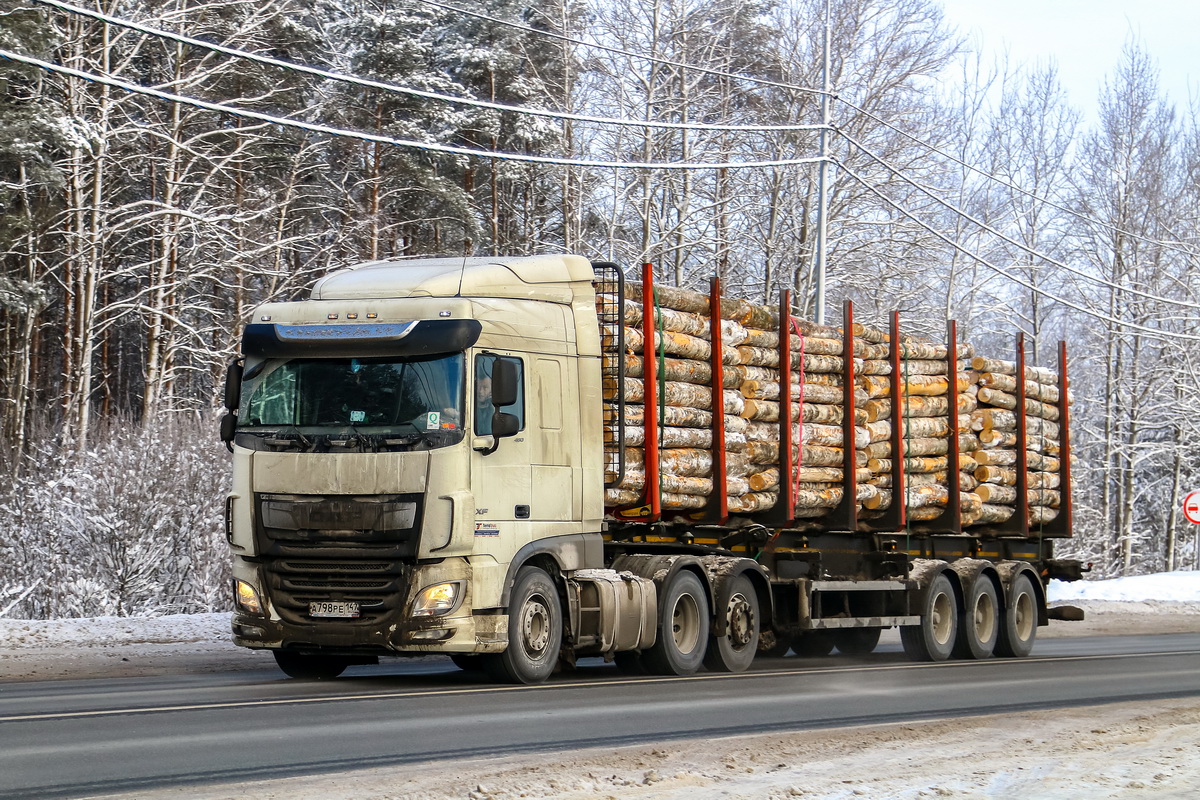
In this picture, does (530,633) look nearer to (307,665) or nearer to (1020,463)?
(307,665)

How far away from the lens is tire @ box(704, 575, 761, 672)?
14.9 meters

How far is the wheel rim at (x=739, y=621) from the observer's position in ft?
49.6

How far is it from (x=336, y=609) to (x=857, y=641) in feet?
29.7

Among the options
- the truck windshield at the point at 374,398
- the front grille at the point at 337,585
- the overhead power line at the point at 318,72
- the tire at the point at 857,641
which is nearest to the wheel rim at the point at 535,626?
the front grille at the point at 337,585

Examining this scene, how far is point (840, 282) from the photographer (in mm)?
41344

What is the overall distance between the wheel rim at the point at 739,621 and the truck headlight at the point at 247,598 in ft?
15.8

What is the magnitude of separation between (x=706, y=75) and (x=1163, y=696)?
2926 cm

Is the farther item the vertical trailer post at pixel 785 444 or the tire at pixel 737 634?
the vertical trailer post at pixel 785 444

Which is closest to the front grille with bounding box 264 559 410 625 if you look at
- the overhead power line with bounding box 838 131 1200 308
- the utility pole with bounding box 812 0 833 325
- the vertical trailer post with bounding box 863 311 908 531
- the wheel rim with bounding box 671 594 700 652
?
the wheel rim with bounding box 671 594 700 652

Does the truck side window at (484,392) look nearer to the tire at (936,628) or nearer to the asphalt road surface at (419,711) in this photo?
the asphalt road surface at (419,711)

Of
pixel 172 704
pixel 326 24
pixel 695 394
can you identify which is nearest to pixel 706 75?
pixel 326 24

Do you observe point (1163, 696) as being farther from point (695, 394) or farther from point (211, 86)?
point (211, 86)

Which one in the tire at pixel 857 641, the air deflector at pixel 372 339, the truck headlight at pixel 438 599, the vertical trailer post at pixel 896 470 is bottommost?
the tire at pixel 857 641

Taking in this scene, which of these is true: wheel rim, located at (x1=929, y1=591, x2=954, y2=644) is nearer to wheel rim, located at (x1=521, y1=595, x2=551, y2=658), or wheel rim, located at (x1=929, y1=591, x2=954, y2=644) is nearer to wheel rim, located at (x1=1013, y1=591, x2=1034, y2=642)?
wheel rim, located at (x1=1013, y1=591, x2=1034, y2=642)
